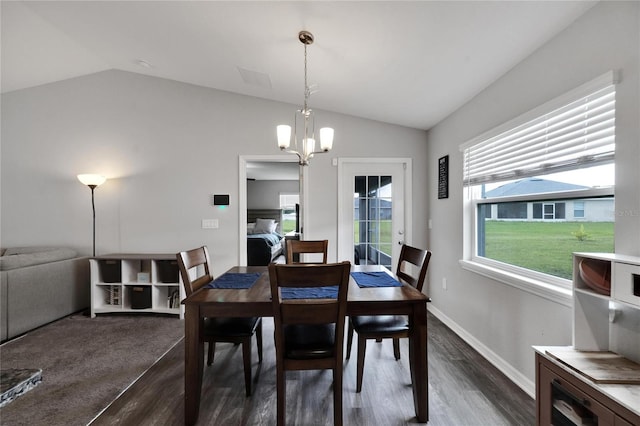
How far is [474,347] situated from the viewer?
8.20ft

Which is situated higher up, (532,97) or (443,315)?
(532,97)

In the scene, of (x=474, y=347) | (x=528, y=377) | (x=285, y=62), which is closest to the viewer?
(x=528, y=377)

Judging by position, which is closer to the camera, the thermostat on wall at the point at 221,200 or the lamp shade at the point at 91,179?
the lamp shade at the point at 91,179

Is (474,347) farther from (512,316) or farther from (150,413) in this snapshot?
(150,413)

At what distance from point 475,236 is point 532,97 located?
131 centimetres

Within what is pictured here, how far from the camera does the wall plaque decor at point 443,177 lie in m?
3.10

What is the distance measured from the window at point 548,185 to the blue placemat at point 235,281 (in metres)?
1.98

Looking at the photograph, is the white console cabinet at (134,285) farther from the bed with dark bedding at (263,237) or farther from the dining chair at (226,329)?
the bed with dark bedding at (263,237)

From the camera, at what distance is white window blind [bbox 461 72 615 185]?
1430 mm

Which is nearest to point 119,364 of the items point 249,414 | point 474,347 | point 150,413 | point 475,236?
point 150,413

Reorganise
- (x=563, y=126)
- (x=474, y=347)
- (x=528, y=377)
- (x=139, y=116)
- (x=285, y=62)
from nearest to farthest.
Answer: (x=563, y=126)
(x=528, y=377)
(x=474, y=347)
(x=285, y=62)
(x=139, y=116)

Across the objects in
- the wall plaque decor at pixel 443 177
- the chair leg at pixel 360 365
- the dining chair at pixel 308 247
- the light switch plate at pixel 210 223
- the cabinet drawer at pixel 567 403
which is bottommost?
the chair leg at pixel 360 365

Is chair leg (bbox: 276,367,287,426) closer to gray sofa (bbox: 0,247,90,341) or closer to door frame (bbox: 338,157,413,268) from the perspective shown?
door frame (bbox: 338,157,413,268)

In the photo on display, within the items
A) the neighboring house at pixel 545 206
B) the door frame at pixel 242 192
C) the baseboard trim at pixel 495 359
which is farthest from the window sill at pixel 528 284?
the door frame at pixel 242 192
